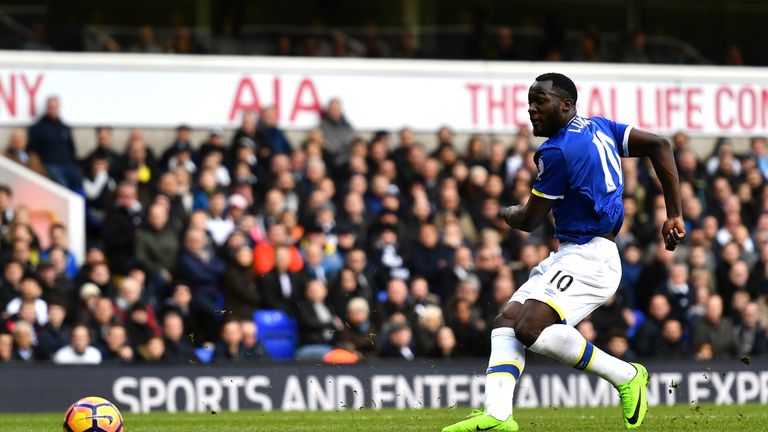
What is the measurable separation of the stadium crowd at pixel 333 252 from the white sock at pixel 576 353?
609 centimetres

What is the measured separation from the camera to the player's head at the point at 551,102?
357 inches

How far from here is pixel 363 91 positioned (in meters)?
21.1

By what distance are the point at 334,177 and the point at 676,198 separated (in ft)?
32.9

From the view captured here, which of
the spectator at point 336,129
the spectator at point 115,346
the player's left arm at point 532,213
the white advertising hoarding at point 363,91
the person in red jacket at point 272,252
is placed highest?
the white advertising hoarding at point 363,91

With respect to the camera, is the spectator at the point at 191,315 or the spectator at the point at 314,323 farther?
the spectator at the point at 314,323

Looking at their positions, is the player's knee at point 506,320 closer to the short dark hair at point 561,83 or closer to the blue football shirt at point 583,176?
the blue football shirt at point 583,176

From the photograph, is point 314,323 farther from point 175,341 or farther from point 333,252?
point 175,341

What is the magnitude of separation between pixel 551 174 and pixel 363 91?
40.2ft

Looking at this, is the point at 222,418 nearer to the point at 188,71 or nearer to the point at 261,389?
the point at 261,389

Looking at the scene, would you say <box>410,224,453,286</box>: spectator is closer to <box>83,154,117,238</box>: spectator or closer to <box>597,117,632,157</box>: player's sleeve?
<box>83,154,117,238</box>: spectator

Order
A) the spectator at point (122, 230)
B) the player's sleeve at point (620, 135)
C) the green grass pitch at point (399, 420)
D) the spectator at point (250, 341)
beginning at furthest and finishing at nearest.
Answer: the spectator at point (122, 230) < the spectator at point (250, 341) < the green grass pitch at point (399, 420) < the player's sleeve at point (620, 135)

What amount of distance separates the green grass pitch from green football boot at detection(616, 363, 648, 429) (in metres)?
0.64

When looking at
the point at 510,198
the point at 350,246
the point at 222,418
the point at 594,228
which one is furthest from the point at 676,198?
the point at 510,198

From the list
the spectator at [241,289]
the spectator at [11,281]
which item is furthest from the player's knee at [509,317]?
the spectator at [11,281]
